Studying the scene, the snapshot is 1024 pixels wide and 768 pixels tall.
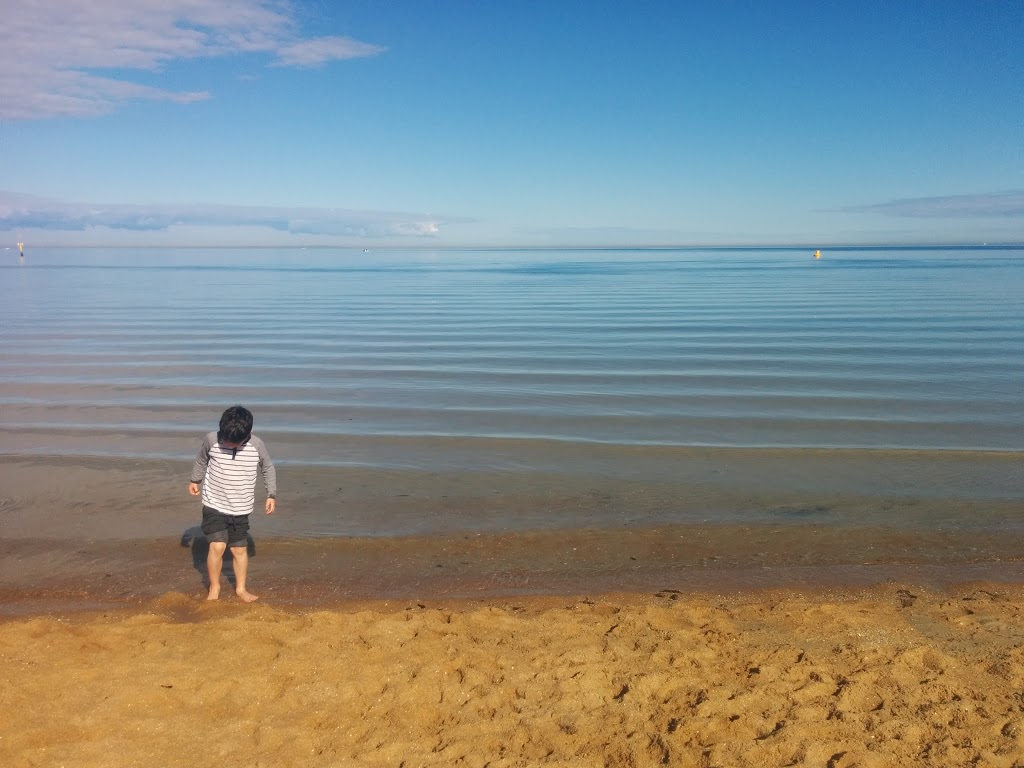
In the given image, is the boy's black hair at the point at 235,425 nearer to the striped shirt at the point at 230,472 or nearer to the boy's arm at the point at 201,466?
the striped shirt at the point at 230,472

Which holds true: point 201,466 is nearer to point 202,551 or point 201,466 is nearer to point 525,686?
point 202,551

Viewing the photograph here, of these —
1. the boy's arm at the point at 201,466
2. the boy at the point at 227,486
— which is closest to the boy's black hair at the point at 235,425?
the boy at the point at 227,486

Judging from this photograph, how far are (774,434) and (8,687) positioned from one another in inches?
400

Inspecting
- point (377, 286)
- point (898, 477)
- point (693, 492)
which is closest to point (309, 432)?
point (693, 492)

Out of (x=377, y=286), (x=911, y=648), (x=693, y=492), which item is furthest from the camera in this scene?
(x=377, y=286)

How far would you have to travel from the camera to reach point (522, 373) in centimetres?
1738

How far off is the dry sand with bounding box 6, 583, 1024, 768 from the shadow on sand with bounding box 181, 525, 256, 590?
92cm

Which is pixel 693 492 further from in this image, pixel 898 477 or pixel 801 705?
pixel 801 705

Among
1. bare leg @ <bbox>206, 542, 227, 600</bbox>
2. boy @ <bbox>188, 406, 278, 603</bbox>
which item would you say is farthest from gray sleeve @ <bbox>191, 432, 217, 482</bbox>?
bare leg @ <bbox>206, 542, 227, 600</bbox>

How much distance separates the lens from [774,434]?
484 inches

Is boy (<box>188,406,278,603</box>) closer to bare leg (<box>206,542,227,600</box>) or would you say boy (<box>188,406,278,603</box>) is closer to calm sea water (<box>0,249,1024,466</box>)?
bare leg (<box>206,542,227,600</box>)

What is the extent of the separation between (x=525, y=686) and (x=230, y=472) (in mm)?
3106

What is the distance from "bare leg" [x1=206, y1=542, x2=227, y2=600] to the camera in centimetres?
690

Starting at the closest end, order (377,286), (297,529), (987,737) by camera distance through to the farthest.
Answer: (987,737) < (297,529) < (377,286)
